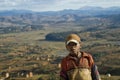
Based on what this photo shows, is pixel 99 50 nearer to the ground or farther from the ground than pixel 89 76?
nearer to the ground

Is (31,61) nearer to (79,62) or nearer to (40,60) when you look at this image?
(40,60)

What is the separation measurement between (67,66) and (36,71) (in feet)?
400

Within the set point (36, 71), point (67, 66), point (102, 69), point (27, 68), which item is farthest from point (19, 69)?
point (67, 66)

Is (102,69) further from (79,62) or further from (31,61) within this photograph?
(79,62)

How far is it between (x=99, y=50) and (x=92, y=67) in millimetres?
180717

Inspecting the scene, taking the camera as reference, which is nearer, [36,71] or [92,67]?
[92,67]

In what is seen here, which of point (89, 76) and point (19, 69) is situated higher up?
point (89, 76)

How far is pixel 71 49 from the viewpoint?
23.1 feet

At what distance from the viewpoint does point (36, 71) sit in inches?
5044

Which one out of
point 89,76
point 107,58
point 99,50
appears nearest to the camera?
point 89,76

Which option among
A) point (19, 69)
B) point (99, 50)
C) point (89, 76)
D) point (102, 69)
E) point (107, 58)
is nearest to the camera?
point (89, 76)

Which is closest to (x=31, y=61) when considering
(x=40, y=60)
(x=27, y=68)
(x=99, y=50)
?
(x=40, y=60)

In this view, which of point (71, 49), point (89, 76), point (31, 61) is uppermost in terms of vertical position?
point (71, 49)

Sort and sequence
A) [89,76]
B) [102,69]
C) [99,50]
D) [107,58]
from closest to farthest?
[89,76] < [102,69] < [107,58] < [99,50]
